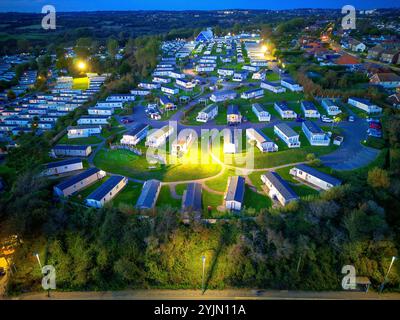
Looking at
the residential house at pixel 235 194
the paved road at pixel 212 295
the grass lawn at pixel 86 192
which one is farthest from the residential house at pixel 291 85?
the paved road at pixel 212 295

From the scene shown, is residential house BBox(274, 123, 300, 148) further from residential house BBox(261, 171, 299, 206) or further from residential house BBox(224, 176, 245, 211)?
residential house BBox(224, 176, 245, 211)

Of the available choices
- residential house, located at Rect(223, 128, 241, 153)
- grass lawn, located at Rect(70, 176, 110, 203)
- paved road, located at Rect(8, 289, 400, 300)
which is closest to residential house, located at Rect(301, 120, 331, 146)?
residential house, located at Rect(223, 128, 241, 153)

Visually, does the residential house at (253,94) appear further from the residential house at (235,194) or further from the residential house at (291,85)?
the residential house at (235,194)

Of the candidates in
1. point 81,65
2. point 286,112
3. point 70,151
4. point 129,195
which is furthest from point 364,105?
point 81,65

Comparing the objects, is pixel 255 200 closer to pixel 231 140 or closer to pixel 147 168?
pixel 231 140

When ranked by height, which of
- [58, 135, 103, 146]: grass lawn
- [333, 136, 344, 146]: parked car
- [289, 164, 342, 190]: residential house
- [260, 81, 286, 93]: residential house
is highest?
[260, 81, 286, 93]: residential house
